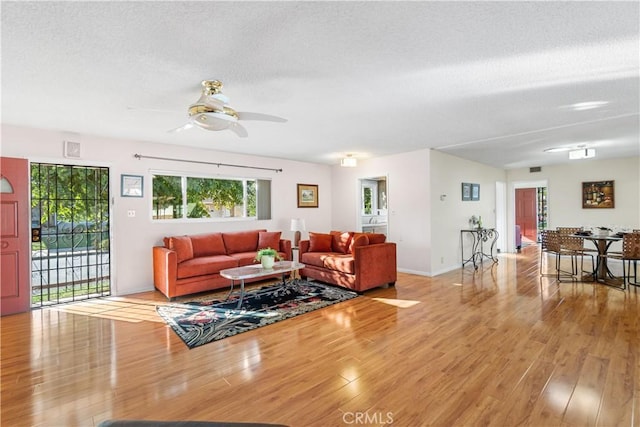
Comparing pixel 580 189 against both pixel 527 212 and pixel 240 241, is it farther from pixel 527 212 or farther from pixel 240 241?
pixel 240 241

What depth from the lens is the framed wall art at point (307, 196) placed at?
23.2 feet

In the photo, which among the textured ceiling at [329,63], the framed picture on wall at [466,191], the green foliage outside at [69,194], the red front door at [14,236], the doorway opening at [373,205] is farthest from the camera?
the doorway opening at [373,205]

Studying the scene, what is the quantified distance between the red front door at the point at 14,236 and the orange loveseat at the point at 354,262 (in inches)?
152

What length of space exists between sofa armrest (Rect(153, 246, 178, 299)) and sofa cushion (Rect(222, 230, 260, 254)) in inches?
44.1

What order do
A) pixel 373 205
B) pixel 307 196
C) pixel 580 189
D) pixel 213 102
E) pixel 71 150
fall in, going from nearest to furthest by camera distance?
pixel 213 102, pixel 71 150, pixel 307 196, pixel 580 189, pixel 373 205

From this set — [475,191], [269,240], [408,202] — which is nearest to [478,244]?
[475,191]

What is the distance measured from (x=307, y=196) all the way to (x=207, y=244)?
274 cm

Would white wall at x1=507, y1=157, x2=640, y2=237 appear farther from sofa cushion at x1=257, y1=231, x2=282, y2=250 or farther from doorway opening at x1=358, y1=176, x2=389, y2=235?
sofa cushion at x1=257, y1=231, x2=282, y2=250

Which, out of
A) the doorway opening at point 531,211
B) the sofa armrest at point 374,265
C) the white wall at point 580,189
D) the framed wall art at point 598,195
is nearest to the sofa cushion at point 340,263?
the sofa armrest at point 374,265

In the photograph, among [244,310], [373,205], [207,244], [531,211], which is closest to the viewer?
[244,310]

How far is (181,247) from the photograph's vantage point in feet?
15.5

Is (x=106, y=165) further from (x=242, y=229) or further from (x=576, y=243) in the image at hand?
(x=576, y=243)

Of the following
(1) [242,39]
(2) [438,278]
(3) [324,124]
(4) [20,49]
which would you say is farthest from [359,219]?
(4) [20,49]

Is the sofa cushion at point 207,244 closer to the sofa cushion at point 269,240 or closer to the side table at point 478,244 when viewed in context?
the sofa cushion at point 269,240
